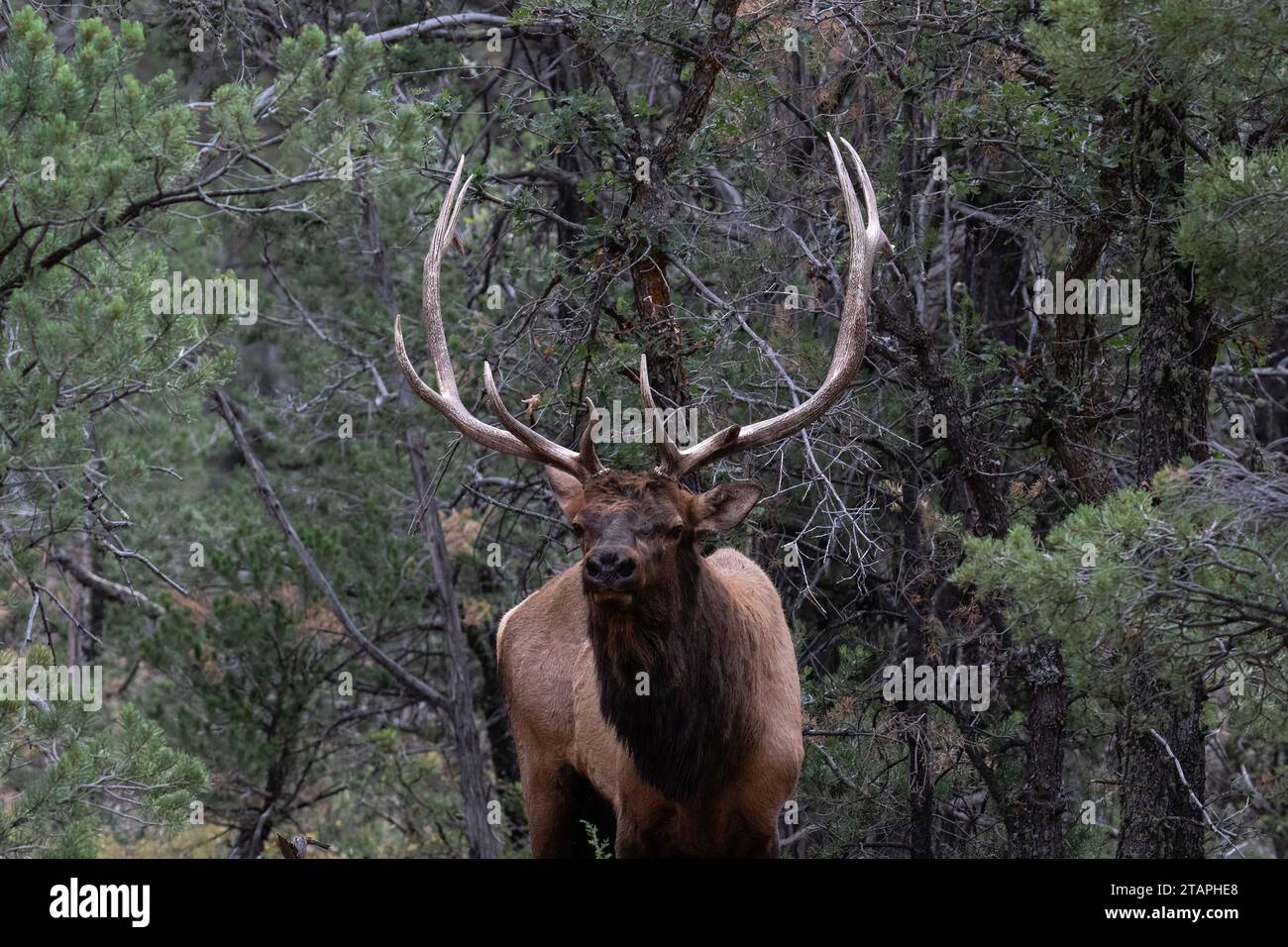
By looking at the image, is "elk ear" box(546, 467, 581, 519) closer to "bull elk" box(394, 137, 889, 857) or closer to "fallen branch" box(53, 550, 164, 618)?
"bull elk" box(394, 137, 889, 857)

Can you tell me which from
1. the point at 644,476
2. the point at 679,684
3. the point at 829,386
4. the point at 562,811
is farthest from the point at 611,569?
the point at 562,811

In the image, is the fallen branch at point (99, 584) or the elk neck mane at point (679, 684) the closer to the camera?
the elk neck mane at point (679, 684)

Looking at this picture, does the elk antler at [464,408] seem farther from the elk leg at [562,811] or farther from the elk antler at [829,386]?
the elk leg at [562,811]

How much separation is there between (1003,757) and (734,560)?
2600 mm

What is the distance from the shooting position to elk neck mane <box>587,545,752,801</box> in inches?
252

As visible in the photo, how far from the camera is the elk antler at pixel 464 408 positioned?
665cm

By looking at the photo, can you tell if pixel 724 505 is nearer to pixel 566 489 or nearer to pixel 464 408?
pixel 566 489

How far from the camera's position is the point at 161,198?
952cm

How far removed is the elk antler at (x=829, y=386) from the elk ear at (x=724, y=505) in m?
0.15

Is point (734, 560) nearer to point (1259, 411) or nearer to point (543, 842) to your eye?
point (543, 842)

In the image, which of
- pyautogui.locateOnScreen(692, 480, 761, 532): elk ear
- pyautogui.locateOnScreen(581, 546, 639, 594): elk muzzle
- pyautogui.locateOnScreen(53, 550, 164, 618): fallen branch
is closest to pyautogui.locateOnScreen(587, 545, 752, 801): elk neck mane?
pyautogui.locateOnScreen(692, 480, 761, 532): elk ear

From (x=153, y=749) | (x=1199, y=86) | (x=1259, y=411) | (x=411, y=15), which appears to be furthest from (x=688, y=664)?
(x=1259, y=411)

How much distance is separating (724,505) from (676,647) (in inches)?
22.8

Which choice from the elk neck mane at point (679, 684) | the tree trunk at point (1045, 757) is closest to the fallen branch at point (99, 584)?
the tree trunk at point (1045, 757)
